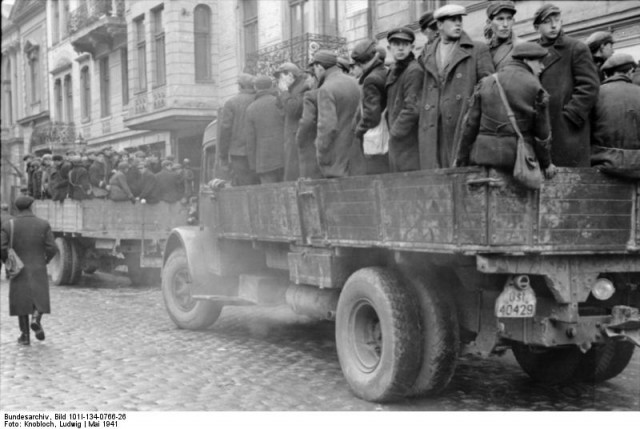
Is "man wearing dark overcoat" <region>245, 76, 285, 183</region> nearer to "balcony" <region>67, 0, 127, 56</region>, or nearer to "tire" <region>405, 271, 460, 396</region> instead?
"tire" <region>405, 271, 460, 396</region>

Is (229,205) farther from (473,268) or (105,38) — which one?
(105,38)

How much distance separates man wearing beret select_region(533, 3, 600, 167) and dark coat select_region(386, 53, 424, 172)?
2.76 feet

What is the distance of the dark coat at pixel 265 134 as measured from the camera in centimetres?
779

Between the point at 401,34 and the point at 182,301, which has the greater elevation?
the point at 401,34

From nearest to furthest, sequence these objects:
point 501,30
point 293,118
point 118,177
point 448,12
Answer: point 448,12, point 501,30, point 293,118, point 118,177

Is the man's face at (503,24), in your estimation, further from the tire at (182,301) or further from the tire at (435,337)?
the tire at (182,301)

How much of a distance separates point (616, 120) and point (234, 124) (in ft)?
13.0

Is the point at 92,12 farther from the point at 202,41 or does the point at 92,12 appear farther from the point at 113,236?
the point at 202,41

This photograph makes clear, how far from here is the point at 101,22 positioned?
11906 mm

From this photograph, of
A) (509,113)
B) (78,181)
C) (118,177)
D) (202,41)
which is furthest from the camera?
(78,181)

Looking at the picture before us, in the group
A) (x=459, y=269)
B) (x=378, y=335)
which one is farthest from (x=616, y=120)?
(x=378, y=335)

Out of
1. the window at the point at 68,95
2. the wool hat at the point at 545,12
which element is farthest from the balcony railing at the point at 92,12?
the wool hat at the point at 545,12

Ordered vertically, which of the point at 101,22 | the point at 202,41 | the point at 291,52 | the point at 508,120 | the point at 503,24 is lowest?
the point at 508,120

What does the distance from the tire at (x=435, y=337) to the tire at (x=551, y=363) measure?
86 cm
